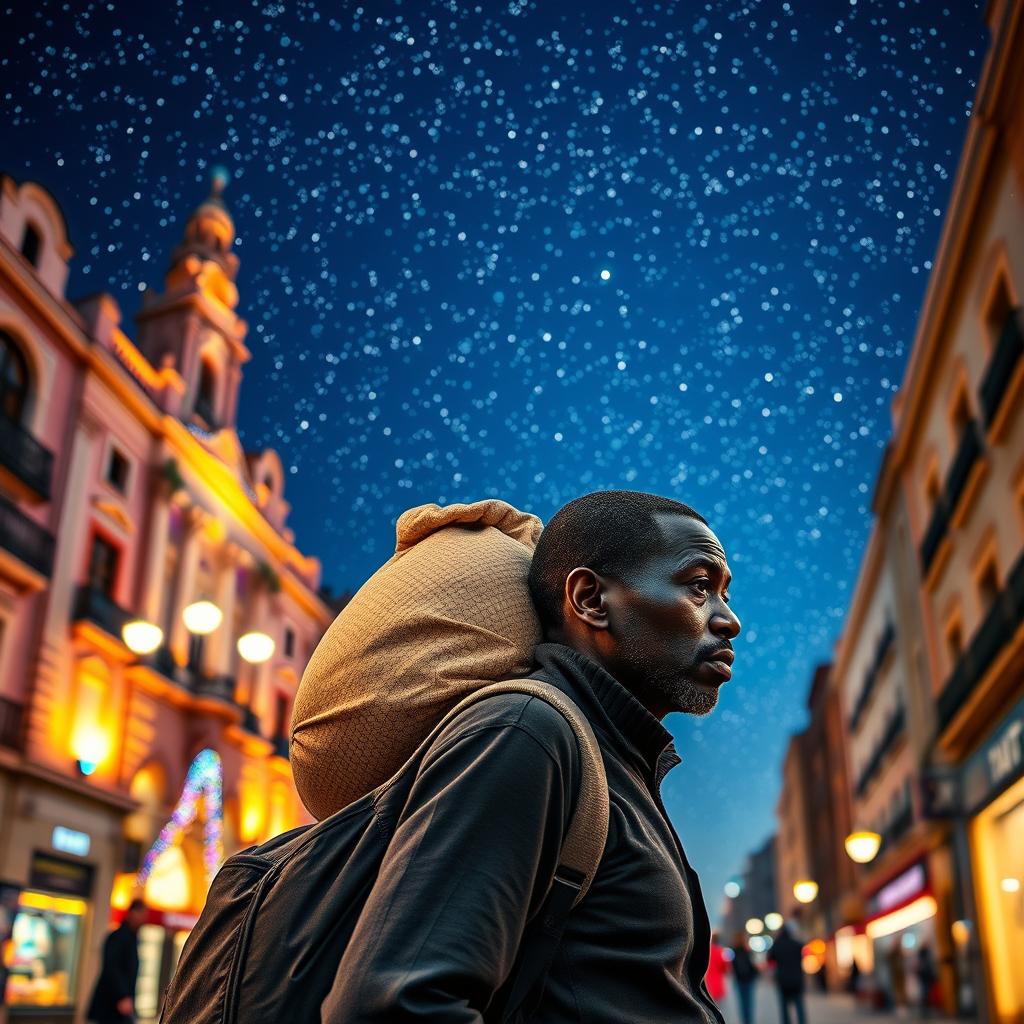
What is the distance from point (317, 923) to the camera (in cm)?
144

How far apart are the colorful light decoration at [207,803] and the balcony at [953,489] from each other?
53.0 ft

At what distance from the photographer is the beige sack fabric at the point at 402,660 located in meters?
1.68

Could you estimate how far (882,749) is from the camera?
107ft

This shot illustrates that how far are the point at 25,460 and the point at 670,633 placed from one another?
62.5ft

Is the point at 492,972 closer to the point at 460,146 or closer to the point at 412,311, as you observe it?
the point at 460,146

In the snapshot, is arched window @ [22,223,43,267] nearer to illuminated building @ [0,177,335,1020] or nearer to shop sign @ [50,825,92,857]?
illuminated building @ [0,177,335,1020]

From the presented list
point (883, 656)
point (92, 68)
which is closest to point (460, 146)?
point (92, 68)

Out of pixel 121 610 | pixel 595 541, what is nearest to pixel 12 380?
pixel 121 610

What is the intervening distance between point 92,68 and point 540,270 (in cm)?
1989

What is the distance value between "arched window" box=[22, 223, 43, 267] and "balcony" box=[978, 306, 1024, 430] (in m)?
16.2

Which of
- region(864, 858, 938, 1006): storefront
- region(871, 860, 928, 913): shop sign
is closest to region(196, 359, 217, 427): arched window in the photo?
region(871, 860, 928, 913): shop sign

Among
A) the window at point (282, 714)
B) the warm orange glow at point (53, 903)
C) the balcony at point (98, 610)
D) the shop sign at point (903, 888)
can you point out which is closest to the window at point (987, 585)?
the shop sign at point (903, 888)

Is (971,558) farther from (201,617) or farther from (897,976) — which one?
(897,976)

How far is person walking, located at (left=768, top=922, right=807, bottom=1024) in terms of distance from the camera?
14.9 m
